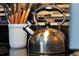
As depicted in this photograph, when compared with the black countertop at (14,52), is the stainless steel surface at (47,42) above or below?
above

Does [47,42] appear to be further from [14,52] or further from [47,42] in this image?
[14,52]

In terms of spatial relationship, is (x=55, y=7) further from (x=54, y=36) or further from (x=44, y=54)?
(x=44, y=54)

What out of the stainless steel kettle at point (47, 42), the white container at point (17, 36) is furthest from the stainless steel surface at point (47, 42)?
the white container at point (17, 36)

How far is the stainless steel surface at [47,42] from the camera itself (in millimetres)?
1201

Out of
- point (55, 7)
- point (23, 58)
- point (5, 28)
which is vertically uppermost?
point (55, 7)

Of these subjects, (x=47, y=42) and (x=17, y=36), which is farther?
(x=17, y=36)

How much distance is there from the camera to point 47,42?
1208mm

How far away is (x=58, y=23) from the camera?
145cm

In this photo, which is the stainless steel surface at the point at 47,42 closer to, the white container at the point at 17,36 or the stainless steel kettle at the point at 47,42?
the stainless steel kettle at the point at 47,42

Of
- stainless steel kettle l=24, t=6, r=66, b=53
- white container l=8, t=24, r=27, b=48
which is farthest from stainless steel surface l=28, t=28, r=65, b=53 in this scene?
white container l=8, t=24, r=27, b=48

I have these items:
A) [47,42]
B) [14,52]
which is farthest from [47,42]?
[14,52]

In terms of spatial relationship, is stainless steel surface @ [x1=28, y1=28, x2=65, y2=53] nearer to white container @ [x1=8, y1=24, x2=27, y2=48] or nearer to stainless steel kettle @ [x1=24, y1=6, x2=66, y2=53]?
stainless steel kettle @ [x1=24, y1=6, x2=66, y2=53]

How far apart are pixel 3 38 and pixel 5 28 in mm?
75

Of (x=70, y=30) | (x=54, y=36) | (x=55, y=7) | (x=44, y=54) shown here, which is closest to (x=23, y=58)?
(x=44, y=54)
